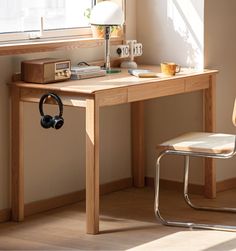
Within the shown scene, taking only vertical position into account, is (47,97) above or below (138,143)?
above

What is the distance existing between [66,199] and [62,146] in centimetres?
31

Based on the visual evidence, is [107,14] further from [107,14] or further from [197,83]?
[197,83]

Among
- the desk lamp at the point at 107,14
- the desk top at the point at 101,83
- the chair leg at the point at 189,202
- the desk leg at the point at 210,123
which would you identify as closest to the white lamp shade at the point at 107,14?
the desk lamp at the point at 107,14

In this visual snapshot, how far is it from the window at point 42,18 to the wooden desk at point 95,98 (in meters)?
0.37

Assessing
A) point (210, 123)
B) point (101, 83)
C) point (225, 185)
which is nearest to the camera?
point (101, 83)

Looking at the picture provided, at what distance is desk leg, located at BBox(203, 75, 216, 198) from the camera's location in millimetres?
4895

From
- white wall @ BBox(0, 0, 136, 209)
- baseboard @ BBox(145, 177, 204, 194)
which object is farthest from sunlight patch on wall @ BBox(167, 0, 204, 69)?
baseboard @ BBox(145, 177, 204, 194)

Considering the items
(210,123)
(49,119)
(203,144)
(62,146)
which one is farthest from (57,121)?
(210,123)

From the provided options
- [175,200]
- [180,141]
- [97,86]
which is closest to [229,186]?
[175,200]

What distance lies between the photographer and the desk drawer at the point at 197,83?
15.5 feet

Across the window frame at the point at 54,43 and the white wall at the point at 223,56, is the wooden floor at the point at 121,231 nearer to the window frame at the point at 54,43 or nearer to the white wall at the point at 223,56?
the white wall at the point at 223,56

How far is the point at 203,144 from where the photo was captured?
4.29m

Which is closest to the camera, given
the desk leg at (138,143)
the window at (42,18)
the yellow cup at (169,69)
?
the window at (42,18)

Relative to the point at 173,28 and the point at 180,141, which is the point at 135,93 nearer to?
the point at 180,141
